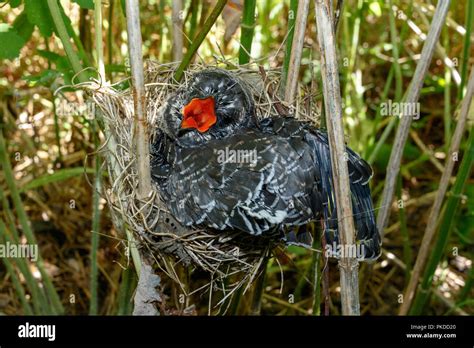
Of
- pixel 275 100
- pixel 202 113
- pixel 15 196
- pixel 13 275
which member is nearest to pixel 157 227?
pixel 202 113

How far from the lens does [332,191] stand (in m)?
1.88

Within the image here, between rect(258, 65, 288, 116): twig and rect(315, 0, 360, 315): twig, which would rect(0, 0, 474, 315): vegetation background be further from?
rect(315, 0, 360, 315): twig

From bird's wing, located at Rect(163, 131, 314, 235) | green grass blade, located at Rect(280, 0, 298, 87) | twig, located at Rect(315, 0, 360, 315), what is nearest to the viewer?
twig, located at Rect(315, 0, 360, 315)

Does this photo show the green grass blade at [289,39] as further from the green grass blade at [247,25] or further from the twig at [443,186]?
the twig at [443,186]

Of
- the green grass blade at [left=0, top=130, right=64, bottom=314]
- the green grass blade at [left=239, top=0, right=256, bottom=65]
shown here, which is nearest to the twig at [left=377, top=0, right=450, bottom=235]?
the green grass blade at [left=239, top=0, right=256, bottom=65]

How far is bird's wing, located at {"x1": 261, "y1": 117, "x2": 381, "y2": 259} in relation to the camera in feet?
6.18

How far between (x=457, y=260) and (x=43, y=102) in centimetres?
214

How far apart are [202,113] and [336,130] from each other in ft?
2.20

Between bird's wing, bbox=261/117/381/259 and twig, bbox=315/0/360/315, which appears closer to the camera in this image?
twig, bbox=315/0/360/315

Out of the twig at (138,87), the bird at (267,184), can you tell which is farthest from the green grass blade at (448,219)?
the twig at (138,87)

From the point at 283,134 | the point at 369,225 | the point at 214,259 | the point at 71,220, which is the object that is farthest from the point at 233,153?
the point at 71,220

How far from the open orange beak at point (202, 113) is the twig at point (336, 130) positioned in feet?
2.04

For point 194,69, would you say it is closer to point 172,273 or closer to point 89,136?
point 172,273

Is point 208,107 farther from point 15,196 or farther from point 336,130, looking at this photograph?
point 15,196
